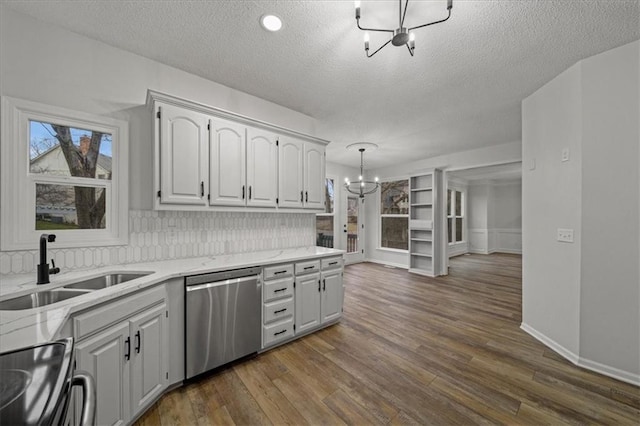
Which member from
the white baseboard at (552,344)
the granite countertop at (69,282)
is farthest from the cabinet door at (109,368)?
the white baseboard at (552,344)

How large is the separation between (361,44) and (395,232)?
17.8ft

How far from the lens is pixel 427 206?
5.90 meters

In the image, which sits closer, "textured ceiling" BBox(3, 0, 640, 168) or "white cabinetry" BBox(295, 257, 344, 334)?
"textured ceiling" BBox(3, 0, 640, 168)

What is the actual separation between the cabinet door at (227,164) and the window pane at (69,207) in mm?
898

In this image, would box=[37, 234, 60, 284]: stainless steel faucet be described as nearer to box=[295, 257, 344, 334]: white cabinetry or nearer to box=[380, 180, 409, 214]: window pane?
box=[295, 257, 344, 334]: white cabinetry

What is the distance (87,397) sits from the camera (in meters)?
0.63

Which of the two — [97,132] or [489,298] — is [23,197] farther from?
[489,298]

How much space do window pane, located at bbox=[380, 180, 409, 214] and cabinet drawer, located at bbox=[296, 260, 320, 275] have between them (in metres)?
4.45

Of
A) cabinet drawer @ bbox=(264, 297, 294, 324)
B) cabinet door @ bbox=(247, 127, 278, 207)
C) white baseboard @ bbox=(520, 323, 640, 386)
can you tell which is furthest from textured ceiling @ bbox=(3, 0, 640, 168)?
white baseboard @ bbox=(520, 323, 640, 386)

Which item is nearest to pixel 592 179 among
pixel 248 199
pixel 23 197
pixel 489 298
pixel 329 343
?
pixel 489 298

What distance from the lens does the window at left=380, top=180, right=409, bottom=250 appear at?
664cm

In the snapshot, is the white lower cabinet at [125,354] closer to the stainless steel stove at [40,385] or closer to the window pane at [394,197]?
the stainless steel stove at [40,385]

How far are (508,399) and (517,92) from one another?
3.14 meters

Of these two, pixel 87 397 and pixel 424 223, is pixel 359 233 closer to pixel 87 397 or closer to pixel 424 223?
pixel 424 223
